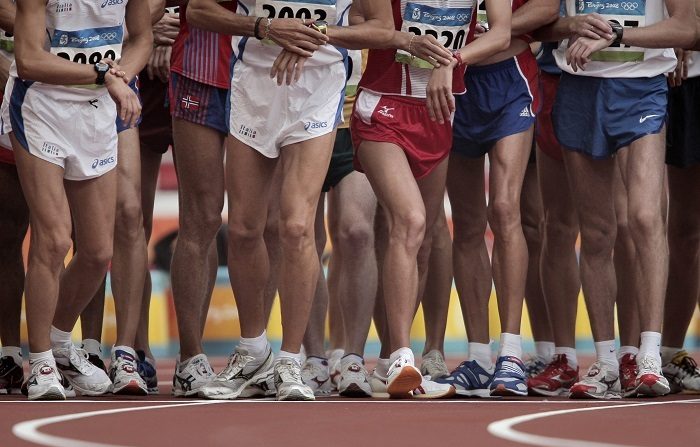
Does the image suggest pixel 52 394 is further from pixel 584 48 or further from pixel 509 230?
pixel 584 48

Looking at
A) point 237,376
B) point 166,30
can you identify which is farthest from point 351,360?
point 166,30

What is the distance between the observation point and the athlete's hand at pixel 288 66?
7.52 metres

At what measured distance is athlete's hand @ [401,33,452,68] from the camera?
306 inches

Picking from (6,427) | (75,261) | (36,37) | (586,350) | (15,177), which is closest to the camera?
(6,427)

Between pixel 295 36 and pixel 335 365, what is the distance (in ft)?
7.98

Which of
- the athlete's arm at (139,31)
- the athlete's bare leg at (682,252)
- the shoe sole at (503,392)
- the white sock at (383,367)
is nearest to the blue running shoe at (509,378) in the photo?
the shoe sole at (503,392)

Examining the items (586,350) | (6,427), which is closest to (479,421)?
(6,427)

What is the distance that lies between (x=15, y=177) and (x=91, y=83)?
3.79 ft

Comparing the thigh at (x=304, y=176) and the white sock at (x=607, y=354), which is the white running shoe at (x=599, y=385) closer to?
the white sock at (x=607, y=354)

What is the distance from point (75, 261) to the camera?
7984 mm

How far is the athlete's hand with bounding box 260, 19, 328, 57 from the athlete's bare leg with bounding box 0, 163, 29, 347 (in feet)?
6.17

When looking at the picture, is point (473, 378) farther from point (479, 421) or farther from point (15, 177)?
point (15, 177)

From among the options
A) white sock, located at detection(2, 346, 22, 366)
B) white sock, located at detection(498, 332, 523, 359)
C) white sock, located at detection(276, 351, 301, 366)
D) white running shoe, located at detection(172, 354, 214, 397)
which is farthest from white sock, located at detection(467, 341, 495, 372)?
white sock, located at detection(2, 346, 22, 366)

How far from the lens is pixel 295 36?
7488mm
